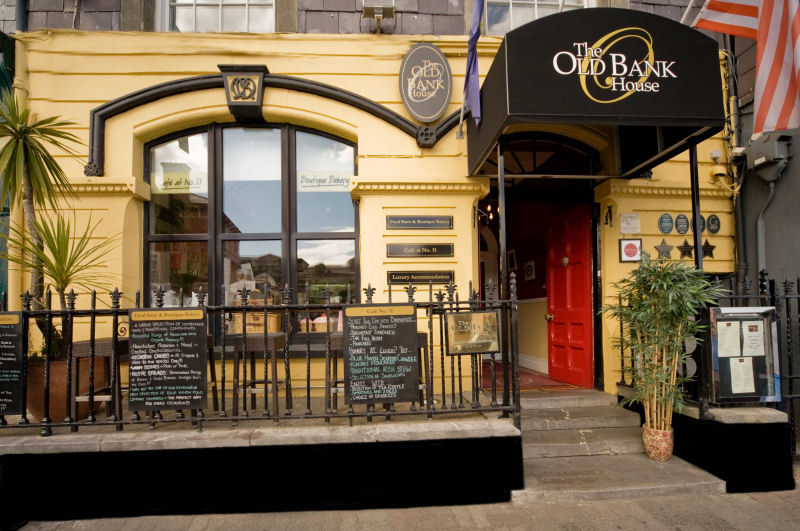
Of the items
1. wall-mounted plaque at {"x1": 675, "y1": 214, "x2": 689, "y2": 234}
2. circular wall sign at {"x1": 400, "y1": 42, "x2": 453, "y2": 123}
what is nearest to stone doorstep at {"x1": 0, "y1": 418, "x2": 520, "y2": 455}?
circular wall sign at {"x1": 400, "y1": 42, "x2": 453, "y2": 123}

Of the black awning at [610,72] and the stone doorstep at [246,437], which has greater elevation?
the black awning at [610,72]

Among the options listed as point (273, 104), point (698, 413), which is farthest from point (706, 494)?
point (273, 104)

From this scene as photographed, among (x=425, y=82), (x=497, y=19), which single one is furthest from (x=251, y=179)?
(x=497, y=19)

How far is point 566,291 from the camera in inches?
272

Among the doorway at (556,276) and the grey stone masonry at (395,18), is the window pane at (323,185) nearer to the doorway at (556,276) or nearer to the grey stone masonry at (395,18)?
the grey stone masonry at (395,18)

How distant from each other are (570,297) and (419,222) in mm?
2891

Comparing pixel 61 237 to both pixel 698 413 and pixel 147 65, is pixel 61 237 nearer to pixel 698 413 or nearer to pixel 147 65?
pixel 147 65

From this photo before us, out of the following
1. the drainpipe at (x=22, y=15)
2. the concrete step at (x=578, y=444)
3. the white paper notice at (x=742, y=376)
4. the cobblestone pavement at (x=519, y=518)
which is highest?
the drainpipe at (x=22, y=15)

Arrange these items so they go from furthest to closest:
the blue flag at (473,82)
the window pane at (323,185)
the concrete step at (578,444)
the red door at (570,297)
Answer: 1. the red door at (570,297)
2. the window pane at (323,185)
3. the blue flag at (473,82)
4. the concrete step at (578,444)

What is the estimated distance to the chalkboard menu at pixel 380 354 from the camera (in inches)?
148

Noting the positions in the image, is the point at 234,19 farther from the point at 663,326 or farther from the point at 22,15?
the point at 663,326

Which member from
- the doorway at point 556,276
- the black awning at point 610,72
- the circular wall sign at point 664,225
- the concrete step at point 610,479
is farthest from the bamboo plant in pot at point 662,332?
the circular wall sign at point 664,225

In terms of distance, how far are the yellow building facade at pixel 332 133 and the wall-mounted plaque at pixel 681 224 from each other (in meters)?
0.06

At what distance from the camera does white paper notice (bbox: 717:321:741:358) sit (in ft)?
13.9
